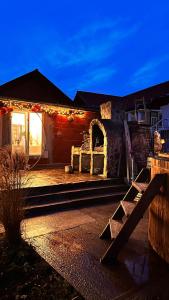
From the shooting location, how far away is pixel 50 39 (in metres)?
127

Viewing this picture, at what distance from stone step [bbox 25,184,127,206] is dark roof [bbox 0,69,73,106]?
632 centimetres

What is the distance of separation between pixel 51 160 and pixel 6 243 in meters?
7.49

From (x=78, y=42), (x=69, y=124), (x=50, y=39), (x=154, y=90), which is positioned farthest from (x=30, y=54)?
(x=69, y=124)

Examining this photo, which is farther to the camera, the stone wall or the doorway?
the doorway

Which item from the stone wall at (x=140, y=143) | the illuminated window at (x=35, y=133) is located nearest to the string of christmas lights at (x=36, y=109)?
the illuminated window at (x=35, y=133)

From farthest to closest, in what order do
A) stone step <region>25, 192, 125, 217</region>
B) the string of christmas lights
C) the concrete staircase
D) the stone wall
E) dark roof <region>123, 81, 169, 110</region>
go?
dark roof <region>123, 81, 169, 110</region> < the string of christmas lights < the stone wall < the concrete staircase < stone step <region>25, 192, 125, 217</region>

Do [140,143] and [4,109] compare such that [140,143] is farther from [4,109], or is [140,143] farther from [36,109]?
[4,109]

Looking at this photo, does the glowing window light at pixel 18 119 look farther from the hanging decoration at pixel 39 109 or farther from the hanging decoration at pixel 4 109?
the hanging decoration at pixel 4 109

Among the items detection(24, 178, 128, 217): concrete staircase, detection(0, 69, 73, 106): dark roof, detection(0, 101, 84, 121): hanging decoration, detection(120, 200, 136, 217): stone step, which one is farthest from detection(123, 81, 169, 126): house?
detection(120, 200, 136, 217): stone step

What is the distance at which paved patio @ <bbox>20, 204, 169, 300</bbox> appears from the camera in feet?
8.29

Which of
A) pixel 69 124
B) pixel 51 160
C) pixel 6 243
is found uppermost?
pixel 69 124

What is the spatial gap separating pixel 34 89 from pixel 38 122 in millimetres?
3094

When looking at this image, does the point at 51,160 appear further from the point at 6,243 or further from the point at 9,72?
the point at 9,72

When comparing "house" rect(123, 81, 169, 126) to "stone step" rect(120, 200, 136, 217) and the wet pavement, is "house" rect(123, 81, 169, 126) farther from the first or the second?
"stone step" rect(120, 200, 136, 217)
